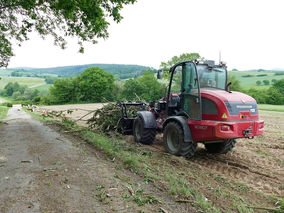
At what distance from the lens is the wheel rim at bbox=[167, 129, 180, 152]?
652 centimetres

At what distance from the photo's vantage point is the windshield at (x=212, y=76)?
634cm

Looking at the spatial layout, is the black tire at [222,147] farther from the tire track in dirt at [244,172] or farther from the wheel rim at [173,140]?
the wheel rim at [173,140]

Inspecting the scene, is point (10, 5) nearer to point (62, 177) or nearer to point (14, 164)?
point (14, 164)

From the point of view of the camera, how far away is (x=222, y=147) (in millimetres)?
6969

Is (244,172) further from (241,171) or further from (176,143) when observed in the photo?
(176,143)

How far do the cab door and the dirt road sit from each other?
241 cm

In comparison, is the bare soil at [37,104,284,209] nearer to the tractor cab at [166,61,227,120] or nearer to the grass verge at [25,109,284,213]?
the grass verge at [25,109,284,213]

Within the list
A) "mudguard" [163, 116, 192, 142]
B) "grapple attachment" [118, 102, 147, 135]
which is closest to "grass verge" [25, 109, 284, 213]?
"mudguard" [163, 116, 192, 142]

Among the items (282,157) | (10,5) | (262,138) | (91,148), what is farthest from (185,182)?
(10,5)

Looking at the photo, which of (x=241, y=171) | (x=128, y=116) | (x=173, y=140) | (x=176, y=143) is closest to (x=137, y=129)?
(x=128, y=116)

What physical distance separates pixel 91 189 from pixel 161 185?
1.26 m

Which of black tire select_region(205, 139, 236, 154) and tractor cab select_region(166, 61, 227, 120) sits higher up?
tractor cab select_region(166, 61, 227, 120)

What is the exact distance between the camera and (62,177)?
4.48 meters

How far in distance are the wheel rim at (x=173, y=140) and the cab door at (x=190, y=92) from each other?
0.71 m
